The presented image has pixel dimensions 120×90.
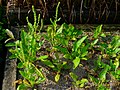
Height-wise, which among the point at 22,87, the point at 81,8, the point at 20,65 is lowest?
the point at 22,87

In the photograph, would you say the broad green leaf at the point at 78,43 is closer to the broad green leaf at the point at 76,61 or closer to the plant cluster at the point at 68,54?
the plant cluster at the point at 68,54

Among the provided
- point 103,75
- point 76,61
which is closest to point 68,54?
point 76,61

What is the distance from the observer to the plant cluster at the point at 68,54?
8.76ft

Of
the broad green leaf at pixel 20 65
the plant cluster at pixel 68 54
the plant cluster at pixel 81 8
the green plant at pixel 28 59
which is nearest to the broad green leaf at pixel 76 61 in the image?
the plant cluster at pixel 68 54

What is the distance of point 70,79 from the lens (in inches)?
107

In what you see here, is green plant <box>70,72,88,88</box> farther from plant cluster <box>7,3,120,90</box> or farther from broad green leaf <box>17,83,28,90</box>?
broad green leaf <box>17,83,28,90</box>

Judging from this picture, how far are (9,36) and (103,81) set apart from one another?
943 mm

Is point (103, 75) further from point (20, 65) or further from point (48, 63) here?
point (20, 65)

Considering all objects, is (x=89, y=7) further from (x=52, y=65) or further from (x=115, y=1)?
(x=52, y=65)

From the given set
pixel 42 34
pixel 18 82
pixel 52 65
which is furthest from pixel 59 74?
pixel 42 34

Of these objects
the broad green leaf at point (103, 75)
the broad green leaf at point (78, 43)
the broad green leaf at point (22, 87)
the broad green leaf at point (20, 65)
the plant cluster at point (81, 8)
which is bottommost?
the broad green leaf at point (22, 87)

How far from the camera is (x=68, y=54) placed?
2848 mm

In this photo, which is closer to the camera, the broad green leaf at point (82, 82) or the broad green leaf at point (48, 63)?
the broad green leaf at point (82, 82)

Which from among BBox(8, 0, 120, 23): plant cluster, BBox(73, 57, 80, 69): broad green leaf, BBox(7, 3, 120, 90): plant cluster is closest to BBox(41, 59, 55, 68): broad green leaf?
BBox(7, 3, 120, 90): plant cluster
